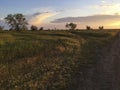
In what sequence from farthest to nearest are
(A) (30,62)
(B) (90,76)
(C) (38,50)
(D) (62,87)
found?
(C) (38,50), (A) (30,62), (B) (90,76), (D) (62,87)

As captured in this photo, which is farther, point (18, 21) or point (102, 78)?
point (18, 21)

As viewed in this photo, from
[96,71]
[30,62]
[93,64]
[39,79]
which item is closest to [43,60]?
[30,62]

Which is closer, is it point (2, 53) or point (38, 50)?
point (2, 53)

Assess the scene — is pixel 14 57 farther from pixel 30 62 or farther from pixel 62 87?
pixel 62 87

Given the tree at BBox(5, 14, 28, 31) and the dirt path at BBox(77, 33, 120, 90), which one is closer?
the dirt path at BBox(77, 33, 120, 90)

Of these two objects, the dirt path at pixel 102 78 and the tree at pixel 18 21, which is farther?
the tree at pixel 18 21

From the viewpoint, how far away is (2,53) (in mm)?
31453

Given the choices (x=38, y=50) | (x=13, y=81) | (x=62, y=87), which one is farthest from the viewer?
(x=38, y=50)

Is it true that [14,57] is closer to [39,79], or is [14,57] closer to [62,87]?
[39,79]

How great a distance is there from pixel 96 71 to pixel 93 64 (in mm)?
3873

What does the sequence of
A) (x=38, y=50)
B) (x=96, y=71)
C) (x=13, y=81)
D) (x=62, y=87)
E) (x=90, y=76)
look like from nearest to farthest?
(x=62, y=87)
(x=13, y=81)
(x=90, y=76)
(x=96, y=71)
(x=38, y=50)

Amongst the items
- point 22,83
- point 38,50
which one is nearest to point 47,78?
point 22,83

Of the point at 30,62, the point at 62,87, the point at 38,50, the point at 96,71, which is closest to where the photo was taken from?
the point at 62,87

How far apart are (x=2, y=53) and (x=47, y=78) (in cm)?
1237
